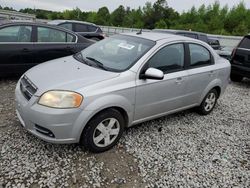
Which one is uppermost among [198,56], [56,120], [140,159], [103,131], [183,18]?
[183,18]

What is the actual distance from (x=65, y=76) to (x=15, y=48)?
2751 mm

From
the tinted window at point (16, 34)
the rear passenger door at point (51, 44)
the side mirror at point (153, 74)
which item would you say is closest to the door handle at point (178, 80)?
the side mirror at point (153, 74)

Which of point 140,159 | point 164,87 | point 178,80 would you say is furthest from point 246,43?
point 140,159

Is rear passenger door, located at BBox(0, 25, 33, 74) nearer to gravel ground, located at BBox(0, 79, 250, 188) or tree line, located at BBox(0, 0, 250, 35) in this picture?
gravel ground, located at BBox(0, 79, 250, 188)

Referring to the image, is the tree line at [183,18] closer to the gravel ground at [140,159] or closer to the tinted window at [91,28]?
the tinted window at [91,28]

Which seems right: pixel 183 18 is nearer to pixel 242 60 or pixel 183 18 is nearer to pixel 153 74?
pixel 242 60

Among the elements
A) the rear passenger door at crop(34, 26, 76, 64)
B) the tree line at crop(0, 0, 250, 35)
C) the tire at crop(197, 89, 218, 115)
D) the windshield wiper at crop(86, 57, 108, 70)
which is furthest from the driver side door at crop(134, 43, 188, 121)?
the tree line at crop(0, 0, 250, 35)

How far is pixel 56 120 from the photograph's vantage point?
289 cm

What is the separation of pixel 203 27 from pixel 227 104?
28.1 metres

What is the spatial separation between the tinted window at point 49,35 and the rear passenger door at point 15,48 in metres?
0.22

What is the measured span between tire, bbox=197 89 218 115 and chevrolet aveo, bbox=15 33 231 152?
189 mm

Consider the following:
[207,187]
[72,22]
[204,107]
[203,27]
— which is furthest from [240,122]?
[203,27]

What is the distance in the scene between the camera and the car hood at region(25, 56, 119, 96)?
305cm

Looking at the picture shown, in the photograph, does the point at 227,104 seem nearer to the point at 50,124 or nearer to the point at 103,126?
the point at 103,126
